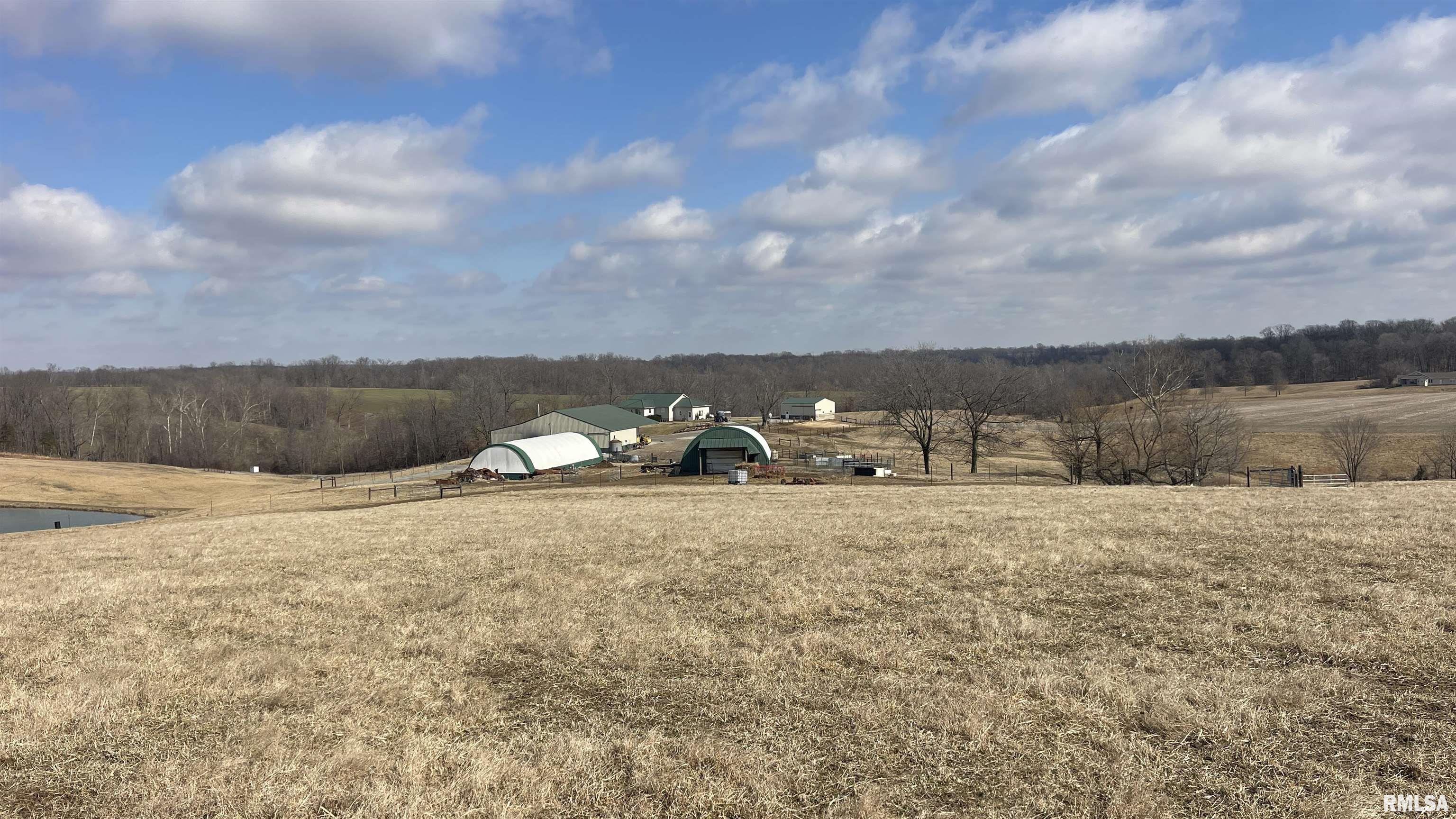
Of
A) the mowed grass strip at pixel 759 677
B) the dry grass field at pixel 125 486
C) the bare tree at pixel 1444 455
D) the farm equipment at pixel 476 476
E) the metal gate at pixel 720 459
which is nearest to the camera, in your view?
the mowed grass strip at pixel 759 677

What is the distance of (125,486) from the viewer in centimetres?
6059

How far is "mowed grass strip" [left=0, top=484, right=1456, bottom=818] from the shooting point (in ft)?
19.2

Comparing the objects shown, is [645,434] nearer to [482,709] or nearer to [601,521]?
[601,521]

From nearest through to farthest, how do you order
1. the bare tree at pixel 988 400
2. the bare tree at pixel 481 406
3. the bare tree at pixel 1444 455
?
the bare tree at pixel 1444 455 < the bare tree at pixel 988 400 < the bare tree at pixel 481 406

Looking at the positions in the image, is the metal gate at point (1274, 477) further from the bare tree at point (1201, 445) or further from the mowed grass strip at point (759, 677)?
the mowed grass strip at point (759, 677)

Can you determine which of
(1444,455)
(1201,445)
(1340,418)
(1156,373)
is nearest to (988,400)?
(1156,373)

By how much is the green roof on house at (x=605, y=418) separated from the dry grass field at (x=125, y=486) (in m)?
26.0

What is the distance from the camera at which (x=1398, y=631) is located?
894cm

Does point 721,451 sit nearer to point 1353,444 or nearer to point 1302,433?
point 1353,444

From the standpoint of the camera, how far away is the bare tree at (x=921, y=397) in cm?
5553

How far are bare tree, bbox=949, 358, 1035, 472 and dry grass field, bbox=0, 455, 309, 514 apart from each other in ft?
162

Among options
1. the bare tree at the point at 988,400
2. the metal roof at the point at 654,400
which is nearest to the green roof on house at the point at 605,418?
the metal roof at the point at 654,400

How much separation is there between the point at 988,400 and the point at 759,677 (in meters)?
48.0

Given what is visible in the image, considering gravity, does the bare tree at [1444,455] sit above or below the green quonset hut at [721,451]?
below
